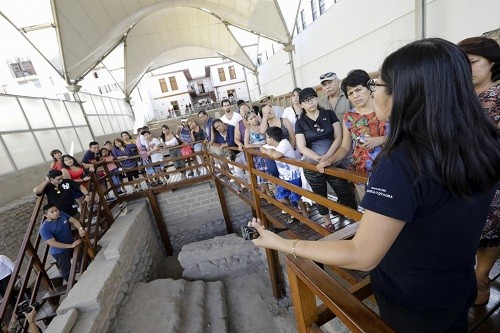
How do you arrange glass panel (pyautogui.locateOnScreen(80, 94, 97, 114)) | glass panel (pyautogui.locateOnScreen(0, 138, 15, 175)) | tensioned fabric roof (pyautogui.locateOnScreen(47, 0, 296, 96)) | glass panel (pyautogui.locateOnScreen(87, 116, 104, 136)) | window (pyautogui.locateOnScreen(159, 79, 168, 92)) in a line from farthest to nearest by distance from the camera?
window (pyautogui.locateOnScreen(159, 79, 168, 92))
glass panel (pyautogui.locateOnScreen(87, 116, 104, 136))
glass panel (pyautogui.locateOnScreen(80, 94, 97, 114))
tensioned fabric roof (pyautogui.locateOnScreen(47, 0, 296, 96))
glass panel (pyautogui.locateOnScreen(0, 138, 15, 175))

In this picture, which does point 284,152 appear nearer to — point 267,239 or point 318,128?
point 318,128

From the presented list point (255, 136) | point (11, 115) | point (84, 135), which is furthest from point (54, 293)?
point (84, 135)

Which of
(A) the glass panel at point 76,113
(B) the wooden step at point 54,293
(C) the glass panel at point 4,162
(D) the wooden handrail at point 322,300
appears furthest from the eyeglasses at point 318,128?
(A) the glass panel at point 76,113

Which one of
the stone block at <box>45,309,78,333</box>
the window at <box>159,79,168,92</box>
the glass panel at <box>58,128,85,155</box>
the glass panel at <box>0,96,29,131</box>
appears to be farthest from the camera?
the window at <box>159,79,168,92</box>

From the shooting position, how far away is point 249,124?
401cm

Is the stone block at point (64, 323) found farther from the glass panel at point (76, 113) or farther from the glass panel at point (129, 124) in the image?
the glass panel at point (129, 124)

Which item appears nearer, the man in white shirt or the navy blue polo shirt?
the navy blue polo shirt

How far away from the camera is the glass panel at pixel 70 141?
349 inches

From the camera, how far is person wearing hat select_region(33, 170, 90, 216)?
14.4ft

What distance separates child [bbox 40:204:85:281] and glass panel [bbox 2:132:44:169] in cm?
369

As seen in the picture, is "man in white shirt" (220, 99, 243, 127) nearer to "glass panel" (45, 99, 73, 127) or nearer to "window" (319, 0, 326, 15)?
"glass panel" (45, 99, 73, 127)

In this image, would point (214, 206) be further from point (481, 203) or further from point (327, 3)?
point (327, 3)

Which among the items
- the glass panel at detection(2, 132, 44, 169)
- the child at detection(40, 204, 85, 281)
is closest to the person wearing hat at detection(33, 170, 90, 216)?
the child at detection(40, 204, 85, 281)

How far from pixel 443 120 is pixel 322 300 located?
26.7 inches
